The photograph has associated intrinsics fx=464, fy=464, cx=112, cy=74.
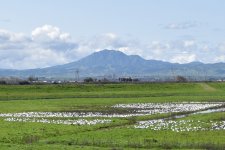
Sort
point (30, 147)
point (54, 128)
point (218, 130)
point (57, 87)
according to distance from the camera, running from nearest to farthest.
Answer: point (30, 147) → point (218, 130) → point (54, 128) → point (57, 87)

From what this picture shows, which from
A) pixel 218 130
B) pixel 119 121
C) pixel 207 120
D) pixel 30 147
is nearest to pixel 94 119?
pixel 119 121

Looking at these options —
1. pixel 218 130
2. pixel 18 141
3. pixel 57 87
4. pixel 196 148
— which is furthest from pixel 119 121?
pixel 57 87

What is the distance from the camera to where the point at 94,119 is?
182 ft

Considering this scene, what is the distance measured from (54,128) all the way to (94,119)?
35.3ft

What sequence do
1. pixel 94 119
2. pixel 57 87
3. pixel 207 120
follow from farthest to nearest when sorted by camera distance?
pixel 57 87 < pixel 94 119 < pixel 207 120

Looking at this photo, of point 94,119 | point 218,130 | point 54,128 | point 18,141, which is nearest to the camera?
point 18,141

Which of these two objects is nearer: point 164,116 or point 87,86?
point 164,116

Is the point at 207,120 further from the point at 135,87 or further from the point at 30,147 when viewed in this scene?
Result: the point at 135,87

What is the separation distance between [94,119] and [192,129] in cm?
1553

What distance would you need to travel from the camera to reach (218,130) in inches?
1661

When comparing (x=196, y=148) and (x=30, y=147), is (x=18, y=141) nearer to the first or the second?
(x=30, y=147)

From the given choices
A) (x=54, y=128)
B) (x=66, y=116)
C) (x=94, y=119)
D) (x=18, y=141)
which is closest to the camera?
(x=18, y=141)

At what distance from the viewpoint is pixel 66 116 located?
59719mm

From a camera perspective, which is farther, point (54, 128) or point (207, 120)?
point (207, 120)
